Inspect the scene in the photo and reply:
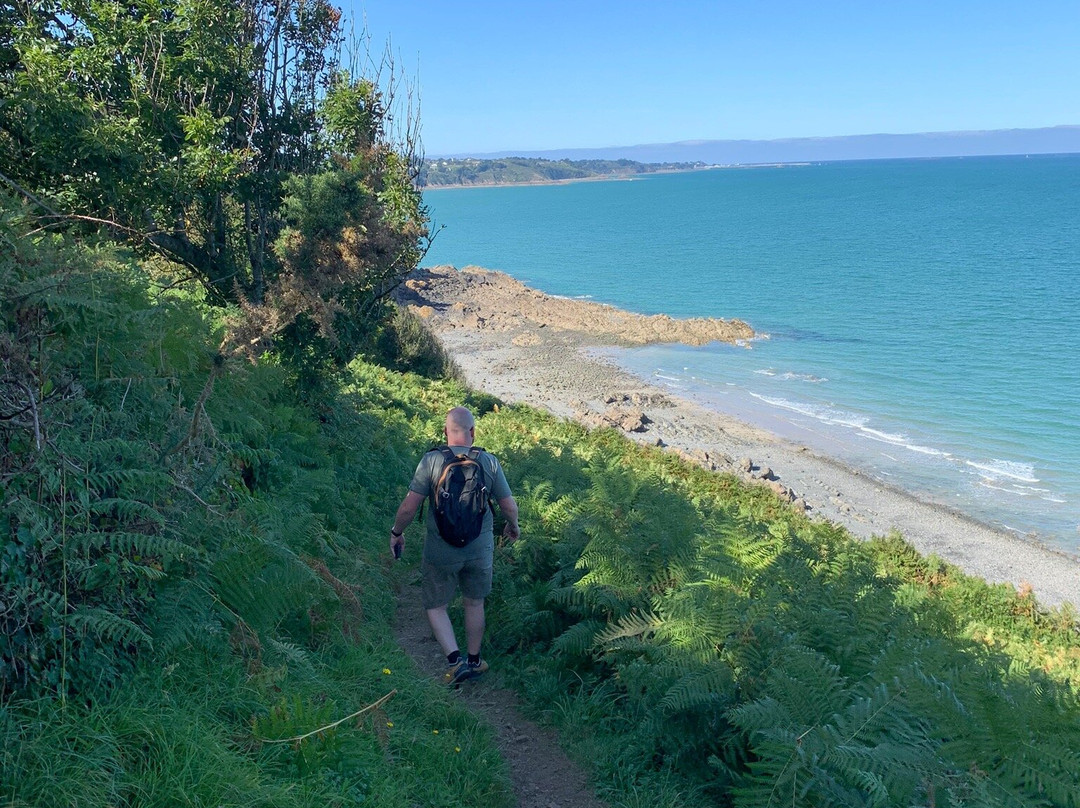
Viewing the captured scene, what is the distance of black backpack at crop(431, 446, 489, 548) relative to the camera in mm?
5953

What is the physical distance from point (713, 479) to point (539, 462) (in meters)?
10.6

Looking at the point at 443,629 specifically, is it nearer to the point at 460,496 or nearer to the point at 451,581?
the point at 451,581

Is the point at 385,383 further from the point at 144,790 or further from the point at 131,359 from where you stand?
the point at 144,790

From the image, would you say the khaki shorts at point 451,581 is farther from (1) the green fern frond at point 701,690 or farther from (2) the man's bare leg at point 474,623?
(1) the green fern frond at point 701,690

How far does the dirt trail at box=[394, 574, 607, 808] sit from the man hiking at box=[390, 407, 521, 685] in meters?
0.21

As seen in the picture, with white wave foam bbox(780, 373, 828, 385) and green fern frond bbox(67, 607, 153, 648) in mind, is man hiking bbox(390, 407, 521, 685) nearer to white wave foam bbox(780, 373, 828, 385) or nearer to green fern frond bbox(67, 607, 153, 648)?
green fern frond bbox(67, 607, 153, 648)

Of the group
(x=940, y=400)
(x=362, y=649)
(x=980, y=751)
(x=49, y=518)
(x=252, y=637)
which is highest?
(x=49, y=518)

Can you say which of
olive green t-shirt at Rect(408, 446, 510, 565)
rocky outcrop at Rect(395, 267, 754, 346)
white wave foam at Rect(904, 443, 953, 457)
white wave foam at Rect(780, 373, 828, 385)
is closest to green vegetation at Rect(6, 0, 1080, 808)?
olive green t-shirt at Rect(408, 446, 510, 565)

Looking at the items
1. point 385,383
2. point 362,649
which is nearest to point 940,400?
point 385,383

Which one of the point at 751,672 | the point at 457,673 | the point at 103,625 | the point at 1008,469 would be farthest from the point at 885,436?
the point at 103,625

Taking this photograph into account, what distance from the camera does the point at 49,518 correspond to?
3.47m

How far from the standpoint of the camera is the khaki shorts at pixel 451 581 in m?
6.30

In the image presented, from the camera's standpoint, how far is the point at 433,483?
237 inches

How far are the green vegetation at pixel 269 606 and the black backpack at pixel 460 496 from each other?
87 cm
